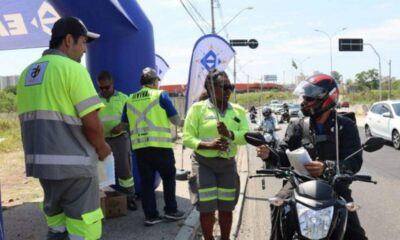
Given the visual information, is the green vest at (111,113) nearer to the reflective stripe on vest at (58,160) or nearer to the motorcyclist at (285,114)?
the reflective stripe on vest at (58,160)

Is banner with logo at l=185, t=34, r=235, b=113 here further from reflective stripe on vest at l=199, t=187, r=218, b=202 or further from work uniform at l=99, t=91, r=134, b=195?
reflective stripe on vest at l=199, t=187, r=218, b=202

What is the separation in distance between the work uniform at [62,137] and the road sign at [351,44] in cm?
4010

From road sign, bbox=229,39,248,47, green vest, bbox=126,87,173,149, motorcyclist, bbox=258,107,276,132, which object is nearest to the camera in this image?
green vest, bbox=126,87,173,149

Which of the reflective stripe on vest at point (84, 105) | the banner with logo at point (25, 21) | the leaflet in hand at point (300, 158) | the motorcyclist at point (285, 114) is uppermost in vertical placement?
the banner with logo at point (25, 21)

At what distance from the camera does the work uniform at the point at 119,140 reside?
21.1 feet

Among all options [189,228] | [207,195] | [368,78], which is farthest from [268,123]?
[368,78]

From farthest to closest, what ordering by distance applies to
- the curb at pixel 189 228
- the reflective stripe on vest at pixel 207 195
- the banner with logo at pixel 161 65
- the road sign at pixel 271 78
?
the road sign at pixel 271 78 → the banner with logo at pixel 161 65 → the curb at pixel 189 228 → the reflective stripe on vest at pixel 207 195

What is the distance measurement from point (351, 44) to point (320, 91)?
40301mm

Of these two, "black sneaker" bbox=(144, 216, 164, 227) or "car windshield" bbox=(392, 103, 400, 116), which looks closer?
"black sneaker" bbox=(144, 216, 164, 227)

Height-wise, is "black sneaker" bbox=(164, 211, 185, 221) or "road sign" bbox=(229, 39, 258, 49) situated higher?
"road sign" bbox=(229, 39, 258, 49)

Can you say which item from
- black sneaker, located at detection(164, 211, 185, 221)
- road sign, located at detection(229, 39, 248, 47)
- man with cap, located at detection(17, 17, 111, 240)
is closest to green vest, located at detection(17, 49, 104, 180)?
man with cap, located at detection(17, 17, 111, 240)

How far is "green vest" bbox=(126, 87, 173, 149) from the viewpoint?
5758mm

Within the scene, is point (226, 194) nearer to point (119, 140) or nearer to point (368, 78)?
point (119, 140)

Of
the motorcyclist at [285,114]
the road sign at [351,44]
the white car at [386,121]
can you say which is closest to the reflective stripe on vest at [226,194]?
the motorcyclist at [285,114]
